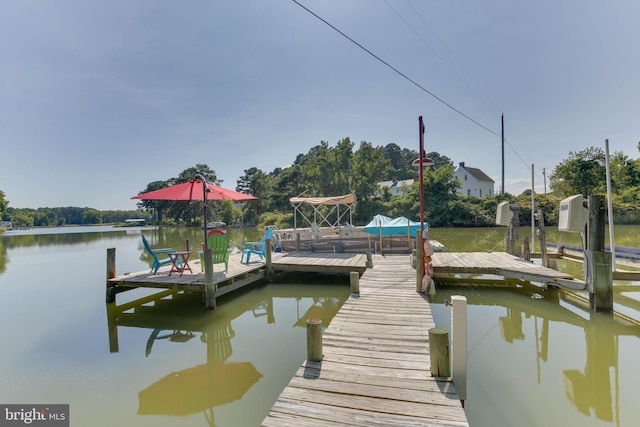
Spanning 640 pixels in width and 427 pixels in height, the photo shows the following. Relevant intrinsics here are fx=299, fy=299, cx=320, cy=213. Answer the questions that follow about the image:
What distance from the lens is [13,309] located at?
8.26 metres

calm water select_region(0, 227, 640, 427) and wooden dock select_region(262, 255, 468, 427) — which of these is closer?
wooden dock select_region(262, 255, 468, 427)

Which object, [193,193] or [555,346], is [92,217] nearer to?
[193,193]

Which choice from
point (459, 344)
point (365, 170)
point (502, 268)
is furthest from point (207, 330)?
point (365, 170)

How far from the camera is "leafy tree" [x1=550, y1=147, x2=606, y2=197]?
80.0 feet

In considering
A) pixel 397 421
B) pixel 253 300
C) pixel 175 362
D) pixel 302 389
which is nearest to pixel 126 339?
pixel 175 362

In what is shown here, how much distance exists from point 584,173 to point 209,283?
3072 centimetres

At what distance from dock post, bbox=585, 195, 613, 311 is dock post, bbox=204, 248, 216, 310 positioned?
8.31 metres

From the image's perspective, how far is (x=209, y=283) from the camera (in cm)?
718

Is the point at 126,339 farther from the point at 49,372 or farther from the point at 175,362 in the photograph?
the point at 175,362

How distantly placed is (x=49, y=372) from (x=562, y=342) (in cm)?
879

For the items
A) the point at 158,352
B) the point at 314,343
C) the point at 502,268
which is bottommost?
the point at 158,352

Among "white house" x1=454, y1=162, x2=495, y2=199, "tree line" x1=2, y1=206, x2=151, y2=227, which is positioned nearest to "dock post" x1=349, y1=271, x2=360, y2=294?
"white house" x1=454, y1=162, x2=495, y2=199

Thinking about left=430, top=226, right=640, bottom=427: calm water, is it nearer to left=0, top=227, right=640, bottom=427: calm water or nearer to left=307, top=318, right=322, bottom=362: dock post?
left=0, top=227, right=640, bottom=427: calm water

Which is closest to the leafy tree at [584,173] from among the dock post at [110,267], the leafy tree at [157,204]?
the dock post at [110,267]
